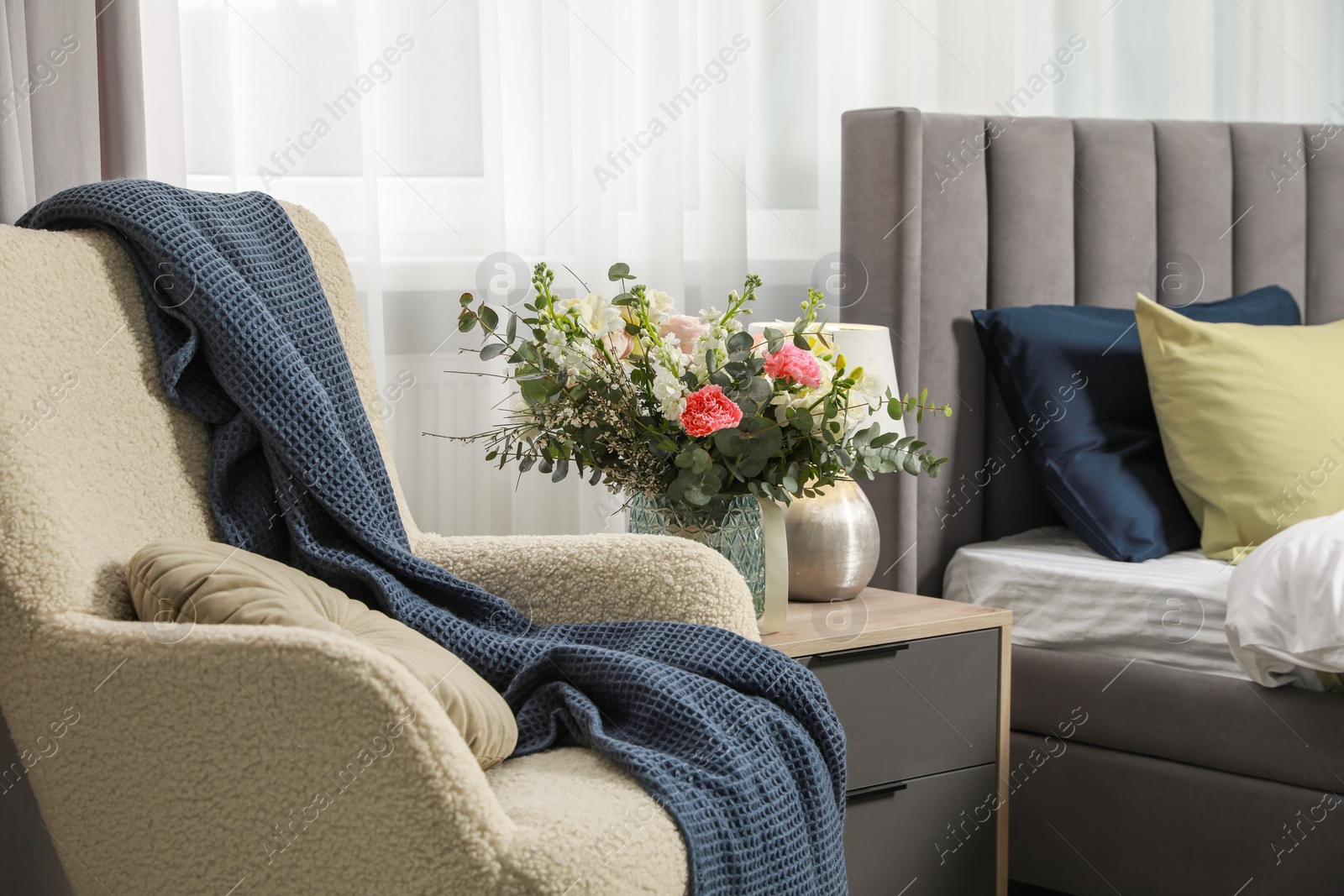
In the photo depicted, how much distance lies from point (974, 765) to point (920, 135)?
1.03m

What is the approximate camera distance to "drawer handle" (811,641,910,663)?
60.1 inches

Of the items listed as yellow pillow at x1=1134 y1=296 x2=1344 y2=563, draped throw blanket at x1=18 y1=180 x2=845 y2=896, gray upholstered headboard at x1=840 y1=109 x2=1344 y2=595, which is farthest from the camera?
gray upholstered headboard at x1=840 y1=109 x2=1344 y2=595

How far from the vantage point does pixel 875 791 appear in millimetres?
1578

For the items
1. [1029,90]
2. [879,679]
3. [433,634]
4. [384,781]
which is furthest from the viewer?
[1029,90]

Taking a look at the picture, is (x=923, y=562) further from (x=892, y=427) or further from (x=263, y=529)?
(x=263, y=529)

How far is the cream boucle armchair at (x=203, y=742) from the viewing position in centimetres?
88

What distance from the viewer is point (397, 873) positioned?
0.89 meters

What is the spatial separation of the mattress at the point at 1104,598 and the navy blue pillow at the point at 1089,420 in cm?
6

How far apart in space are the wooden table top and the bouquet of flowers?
187 millimetres

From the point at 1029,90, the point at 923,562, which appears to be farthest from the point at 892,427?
the point at 1029,90

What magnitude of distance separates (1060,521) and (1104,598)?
39 centimetres

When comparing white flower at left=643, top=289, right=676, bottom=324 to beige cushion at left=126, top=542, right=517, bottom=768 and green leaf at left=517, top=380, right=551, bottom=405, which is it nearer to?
green leaf at left=517, top=380, right=551, bottom=405

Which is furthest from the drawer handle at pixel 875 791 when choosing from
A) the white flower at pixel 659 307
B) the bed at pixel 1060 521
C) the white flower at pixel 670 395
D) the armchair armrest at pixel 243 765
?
the armchair armrest at pixel 243 765

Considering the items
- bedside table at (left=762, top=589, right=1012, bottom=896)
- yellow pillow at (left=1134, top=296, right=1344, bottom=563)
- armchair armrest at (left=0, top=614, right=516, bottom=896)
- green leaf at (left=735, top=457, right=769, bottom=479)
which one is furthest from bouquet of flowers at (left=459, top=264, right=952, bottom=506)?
yellow pillow at (left=1134, top=296, right=1344, bottom=563)
